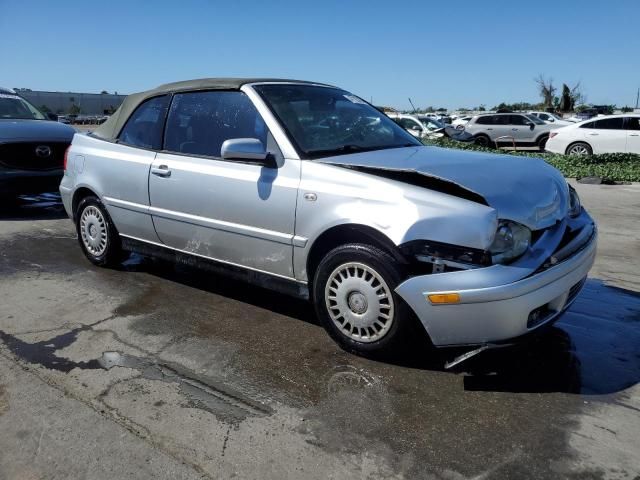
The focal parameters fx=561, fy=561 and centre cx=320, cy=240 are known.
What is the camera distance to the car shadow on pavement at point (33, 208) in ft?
→ 26.4

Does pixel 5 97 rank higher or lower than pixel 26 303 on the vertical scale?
higher

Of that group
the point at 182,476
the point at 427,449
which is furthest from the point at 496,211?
the point at 182,476

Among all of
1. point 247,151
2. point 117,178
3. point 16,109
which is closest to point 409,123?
point 16,109

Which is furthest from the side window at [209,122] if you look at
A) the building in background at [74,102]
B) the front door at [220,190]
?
the building in background at [74,102]

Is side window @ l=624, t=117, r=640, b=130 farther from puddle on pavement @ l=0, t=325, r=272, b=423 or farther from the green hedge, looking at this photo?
puddle on pavement @ l=0, t=325, r=272, b=423

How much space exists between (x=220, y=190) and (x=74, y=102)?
309ft

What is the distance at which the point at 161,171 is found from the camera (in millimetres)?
4371

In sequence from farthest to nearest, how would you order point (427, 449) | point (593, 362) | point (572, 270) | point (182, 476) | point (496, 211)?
point (593, 362) → point (572, 270) → point (496, 211) → point (427, 449) → point (182, 476)

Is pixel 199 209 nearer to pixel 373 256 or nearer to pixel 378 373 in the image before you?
pixel 373 256

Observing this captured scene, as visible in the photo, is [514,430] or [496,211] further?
[496,211]

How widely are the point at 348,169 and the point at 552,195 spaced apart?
1.25 meters

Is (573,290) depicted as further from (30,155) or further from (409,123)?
(409,123)

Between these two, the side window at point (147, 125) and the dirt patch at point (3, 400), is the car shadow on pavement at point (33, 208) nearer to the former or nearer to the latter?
the side window at point (147, 125)

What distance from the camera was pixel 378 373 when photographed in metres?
3.26
